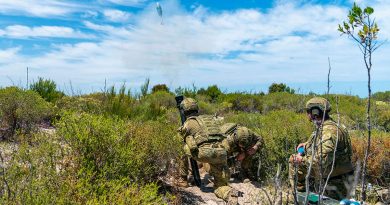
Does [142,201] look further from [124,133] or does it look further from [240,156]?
[240,156]

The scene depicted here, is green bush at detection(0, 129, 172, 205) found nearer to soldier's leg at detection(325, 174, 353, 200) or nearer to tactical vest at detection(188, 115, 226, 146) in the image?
tactical vest at detection(188, 115, 226, 146)

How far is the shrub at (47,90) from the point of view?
13405 mm

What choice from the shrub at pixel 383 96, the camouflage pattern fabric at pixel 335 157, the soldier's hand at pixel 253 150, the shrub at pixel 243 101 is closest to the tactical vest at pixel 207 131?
the soldier's hand at pixel 253 150

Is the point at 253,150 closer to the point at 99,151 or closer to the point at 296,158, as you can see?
the point at 99,151

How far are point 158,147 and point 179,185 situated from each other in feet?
3.42

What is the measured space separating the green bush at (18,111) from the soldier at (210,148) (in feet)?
13.4

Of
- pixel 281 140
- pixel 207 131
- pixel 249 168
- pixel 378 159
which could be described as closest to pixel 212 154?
pixel 207 131

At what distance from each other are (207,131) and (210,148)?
0.33 m

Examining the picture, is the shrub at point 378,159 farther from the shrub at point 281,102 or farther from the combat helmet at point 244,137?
the shrub at point 281,102

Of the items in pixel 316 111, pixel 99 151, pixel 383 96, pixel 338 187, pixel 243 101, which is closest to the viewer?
pixel 99 151

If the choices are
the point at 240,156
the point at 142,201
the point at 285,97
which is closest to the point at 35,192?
the point at 142,201

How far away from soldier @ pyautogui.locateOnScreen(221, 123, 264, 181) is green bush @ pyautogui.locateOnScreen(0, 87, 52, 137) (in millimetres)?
4484

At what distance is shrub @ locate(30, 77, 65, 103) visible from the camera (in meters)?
13.4

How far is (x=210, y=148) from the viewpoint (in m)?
7.17
